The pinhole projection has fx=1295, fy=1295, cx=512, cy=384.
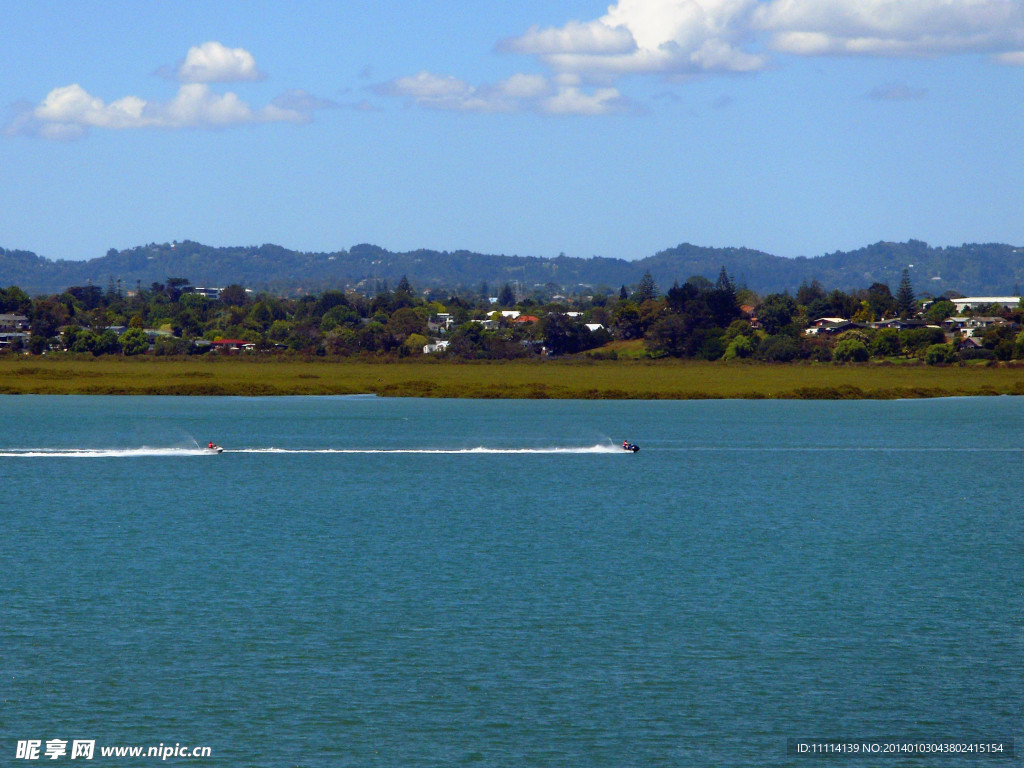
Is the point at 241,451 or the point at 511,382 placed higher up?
the point at 511,382

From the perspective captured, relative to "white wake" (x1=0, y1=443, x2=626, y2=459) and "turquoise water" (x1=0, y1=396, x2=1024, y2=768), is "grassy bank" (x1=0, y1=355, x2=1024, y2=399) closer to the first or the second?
"white wake" (x1=0, y1=443, x2=626, y2=459)

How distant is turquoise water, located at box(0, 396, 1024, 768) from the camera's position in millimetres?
32656

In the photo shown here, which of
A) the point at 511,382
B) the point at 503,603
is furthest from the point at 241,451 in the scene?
the point at 511,382

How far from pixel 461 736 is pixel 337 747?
10.1 ft

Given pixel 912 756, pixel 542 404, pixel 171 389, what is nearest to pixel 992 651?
pixel 912 756

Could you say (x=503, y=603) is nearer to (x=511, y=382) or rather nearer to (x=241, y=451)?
(x=241, y=451)

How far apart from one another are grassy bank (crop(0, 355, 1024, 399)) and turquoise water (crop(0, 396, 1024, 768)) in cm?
6072

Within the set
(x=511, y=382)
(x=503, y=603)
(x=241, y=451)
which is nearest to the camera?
(x=503, y=603)

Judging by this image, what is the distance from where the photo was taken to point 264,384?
16575cm

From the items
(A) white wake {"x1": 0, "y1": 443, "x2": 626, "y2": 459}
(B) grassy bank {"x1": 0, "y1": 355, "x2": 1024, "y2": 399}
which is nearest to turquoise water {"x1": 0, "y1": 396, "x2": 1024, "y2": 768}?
(A) white wake {"x1": 0, "y1": 443, "x2": 626, "y2": 459}

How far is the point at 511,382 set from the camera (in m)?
172

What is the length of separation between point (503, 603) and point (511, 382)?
12613cm

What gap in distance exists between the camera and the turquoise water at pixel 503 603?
107ft

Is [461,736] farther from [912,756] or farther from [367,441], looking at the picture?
[367,441]
